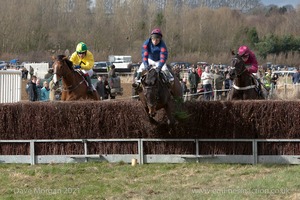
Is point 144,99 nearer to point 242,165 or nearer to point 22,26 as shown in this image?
point 242,165

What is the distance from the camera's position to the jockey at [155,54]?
45.2 ft

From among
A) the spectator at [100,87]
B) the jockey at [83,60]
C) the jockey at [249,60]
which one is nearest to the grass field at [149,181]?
the jockey at [83,60]

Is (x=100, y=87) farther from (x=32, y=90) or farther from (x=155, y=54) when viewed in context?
(x=155, y=54)

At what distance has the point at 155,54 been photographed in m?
14.1

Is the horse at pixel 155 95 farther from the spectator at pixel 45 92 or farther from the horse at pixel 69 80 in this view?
the spectator at pixel 45 92

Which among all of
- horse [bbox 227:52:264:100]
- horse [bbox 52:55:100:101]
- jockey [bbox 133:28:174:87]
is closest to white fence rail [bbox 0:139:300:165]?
jockey [bbox 133:28:174:87]

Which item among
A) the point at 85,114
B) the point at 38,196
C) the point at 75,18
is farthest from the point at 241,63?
the point at 75,18

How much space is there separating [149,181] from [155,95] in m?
2.05

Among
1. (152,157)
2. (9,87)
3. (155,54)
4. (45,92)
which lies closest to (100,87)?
(45,92)

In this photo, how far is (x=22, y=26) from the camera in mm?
79375

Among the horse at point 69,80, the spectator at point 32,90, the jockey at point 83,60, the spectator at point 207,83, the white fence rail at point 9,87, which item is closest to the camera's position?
the horse at point 69,80

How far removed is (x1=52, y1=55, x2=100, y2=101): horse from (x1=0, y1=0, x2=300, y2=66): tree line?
57739 mm

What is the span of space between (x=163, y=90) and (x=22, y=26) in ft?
227

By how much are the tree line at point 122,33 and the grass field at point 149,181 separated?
202 feet
